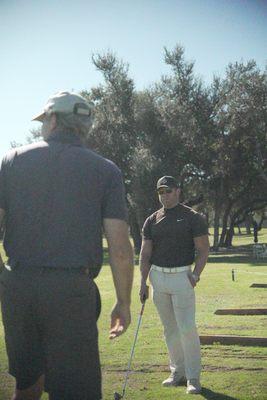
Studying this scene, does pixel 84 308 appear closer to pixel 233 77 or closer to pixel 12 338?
pixel 12 338

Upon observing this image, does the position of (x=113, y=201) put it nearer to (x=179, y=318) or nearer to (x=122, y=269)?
(x=122, y=269)

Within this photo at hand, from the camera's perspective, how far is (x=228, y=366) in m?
6.99

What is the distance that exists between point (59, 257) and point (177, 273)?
11.2 ft

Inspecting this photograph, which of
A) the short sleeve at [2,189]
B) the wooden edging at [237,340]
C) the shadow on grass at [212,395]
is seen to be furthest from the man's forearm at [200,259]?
the short sleeve at [2,189]

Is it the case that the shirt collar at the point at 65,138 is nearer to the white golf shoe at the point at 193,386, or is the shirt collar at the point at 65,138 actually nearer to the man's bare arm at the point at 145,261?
the man's bare arm at the point at 145,261

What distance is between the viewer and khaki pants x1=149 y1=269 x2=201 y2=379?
6.05m

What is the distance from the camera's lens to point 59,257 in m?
2.98

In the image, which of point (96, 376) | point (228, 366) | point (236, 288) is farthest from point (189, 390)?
point (236, 288)

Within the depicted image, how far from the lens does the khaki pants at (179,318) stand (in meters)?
6.05

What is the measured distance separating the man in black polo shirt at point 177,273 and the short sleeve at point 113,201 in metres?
3.21

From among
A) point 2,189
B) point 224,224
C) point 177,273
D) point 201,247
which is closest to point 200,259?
point 201,247

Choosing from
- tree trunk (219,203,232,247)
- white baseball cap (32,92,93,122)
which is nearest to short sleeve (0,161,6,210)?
white baseball cap (32,92,93,122)

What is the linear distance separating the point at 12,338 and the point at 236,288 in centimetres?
1374

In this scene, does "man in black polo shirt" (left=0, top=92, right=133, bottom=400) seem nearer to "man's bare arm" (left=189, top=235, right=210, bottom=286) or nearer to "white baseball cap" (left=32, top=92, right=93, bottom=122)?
"white baseball cap" (left=32, top=92, right=93, bottom=122)
